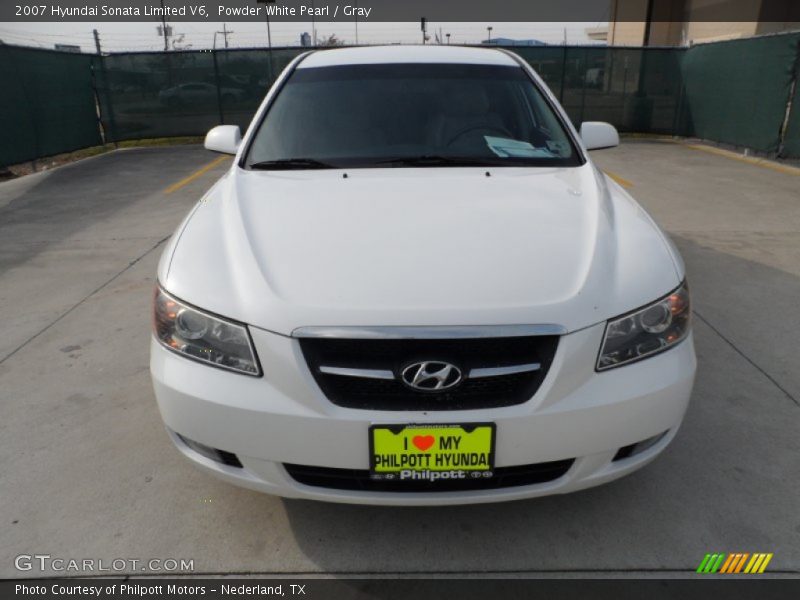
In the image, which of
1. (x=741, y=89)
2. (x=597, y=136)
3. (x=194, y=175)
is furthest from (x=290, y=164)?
(x=741, y=89)

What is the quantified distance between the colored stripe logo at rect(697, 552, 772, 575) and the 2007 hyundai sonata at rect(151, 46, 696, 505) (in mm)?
404

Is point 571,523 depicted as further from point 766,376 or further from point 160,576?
point 766,376

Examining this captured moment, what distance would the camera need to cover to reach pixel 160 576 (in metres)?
2.05

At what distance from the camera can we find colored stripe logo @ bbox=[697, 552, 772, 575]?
6.71 feet

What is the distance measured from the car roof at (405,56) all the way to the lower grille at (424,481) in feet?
7.81

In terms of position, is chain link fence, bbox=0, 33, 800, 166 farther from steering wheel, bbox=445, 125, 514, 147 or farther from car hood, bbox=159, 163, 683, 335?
car hood, bbox=159, 163, 683, 335

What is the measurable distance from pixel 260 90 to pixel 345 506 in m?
13.9

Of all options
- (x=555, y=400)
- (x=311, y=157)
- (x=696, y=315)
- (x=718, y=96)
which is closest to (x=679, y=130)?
(x=718, y=96)

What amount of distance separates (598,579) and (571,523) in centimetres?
25

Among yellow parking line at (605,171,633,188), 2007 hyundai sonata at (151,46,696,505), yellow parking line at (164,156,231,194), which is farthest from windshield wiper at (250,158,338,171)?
yellow parking line at (605,171,633,188)

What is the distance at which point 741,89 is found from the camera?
11.2 meters

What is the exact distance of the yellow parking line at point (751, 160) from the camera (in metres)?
9.39

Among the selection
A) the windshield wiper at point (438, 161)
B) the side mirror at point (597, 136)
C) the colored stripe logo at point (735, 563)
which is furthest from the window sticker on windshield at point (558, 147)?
the colored stripe logo at point (735, 563)

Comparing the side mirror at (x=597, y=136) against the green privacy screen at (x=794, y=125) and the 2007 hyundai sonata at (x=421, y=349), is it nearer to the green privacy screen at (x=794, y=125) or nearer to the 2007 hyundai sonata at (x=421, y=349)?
the 2007 hyundai sonata at (x=421, y=349)
